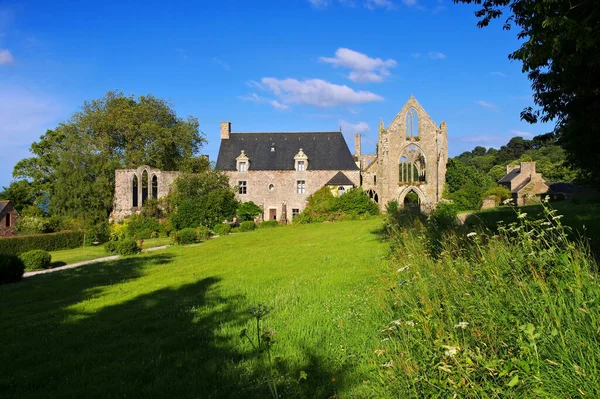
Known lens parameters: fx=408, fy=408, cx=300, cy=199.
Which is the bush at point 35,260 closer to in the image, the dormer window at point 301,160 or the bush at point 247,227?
the bush at point 247,227

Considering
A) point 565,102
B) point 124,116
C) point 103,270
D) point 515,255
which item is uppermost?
point 124,116

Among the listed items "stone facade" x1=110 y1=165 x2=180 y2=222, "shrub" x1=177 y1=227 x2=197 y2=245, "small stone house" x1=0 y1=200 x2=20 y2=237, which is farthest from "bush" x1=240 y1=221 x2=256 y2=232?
Result: "small stone house" x1=0 y1=200 x2=20 y2=237

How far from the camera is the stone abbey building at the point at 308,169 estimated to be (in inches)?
1544

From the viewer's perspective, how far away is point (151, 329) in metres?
6.47

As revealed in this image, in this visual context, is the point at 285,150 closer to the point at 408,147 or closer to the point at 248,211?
the point at 248,211

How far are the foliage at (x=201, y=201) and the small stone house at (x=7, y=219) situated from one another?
51.1ft

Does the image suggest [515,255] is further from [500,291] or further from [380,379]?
[380,379]

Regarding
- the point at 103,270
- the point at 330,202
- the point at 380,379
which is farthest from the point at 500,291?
the point at 330,202

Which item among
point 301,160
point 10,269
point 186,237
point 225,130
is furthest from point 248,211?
point 10,269

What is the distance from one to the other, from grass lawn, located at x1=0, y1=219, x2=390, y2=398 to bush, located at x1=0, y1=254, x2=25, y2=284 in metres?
4.37

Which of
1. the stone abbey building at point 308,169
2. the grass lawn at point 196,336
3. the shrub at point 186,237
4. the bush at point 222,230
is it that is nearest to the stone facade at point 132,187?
the stone abbey building at point 308,169

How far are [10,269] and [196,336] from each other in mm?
12630

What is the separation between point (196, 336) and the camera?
5906 millimetres

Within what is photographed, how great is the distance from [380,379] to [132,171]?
42769 mm
